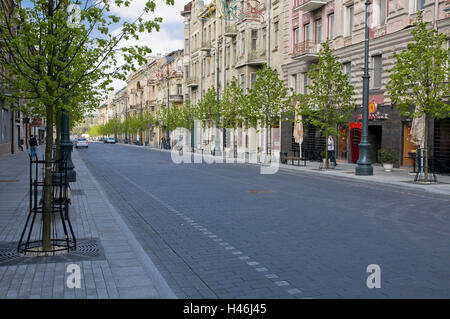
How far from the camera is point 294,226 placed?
9180 millimetres

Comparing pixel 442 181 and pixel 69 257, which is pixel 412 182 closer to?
pixel 442 181

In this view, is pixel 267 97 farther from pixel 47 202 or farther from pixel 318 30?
pixel 47 202

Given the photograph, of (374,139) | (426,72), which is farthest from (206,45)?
(426,72)

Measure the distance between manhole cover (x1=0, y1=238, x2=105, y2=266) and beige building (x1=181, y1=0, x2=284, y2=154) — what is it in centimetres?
2429

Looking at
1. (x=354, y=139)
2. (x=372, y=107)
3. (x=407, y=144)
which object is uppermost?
(x=372, y=107)

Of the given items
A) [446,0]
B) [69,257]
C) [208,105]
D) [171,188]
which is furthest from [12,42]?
[208,105]

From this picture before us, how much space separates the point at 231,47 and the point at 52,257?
4534 cm

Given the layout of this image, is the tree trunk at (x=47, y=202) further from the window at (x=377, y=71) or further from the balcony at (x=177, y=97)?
the balcony at (x=177, y=97)

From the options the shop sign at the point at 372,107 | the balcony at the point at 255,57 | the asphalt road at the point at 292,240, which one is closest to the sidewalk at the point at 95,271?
the asphalt road at the point at 292,240

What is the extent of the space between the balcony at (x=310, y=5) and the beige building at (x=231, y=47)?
4618mm

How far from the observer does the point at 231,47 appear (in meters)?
49.9

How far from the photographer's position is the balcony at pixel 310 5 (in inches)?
1265
